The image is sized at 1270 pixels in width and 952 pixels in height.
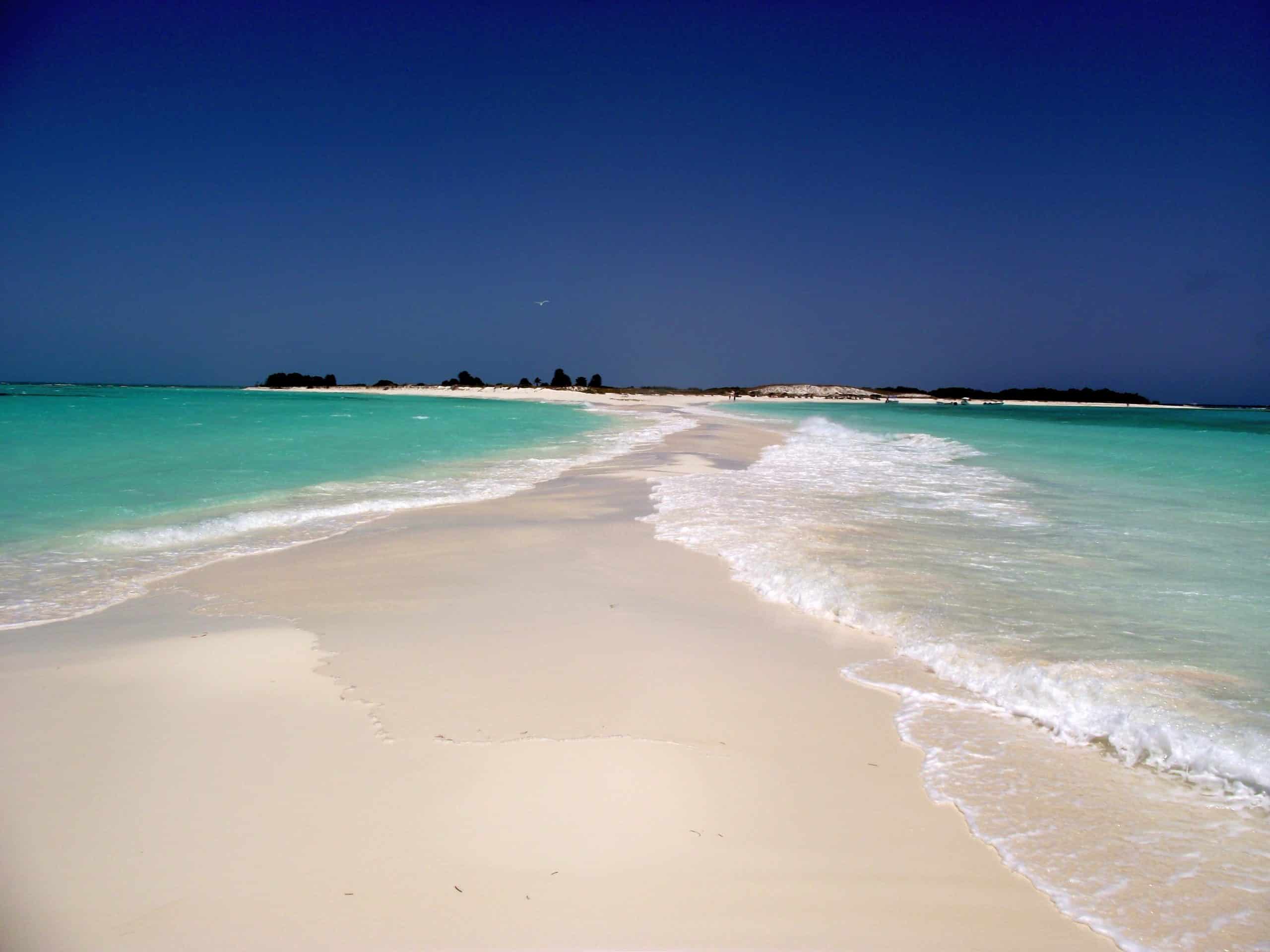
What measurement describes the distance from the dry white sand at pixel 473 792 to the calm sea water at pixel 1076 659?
238 mm

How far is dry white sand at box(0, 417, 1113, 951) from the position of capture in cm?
183

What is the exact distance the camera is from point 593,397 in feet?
277

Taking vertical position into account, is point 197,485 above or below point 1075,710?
above

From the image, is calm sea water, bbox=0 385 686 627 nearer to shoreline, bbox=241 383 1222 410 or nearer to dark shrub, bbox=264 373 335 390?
shoreline, bbox=241 383 1222 410

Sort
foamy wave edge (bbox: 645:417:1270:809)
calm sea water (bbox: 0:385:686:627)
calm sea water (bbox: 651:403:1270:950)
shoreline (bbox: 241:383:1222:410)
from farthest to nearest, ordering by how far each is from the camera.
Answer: shoreline (bbox: 241:383:1222:410)
calm sea water (bbox: 0:385:686:627)
foamy wave edge (bbox: 645:417:1270:809)
calm sea water (bbox: 651:403:1270:950)

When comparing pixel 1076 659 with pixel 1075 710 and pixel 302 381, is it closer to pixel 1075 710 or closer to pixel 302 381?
pixel 1075 710

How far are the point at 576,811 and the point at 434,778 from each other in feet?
1.85

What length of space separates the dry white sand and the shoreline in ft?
190

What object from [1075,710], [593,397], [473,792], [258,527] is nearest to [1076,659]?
[1075,710]

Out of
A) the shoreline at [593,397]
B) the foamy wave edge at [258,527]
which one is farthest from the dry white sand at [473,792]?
the shoreline at [593,397]

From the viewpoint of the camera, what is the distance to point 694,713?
9.86 ft

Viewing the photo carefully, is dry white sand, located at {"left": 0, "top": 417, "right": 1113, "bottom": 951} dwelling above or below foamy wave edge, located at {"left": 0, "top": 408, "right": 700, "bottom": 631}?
below

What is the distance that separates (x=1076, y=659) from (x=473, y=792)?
120 inches

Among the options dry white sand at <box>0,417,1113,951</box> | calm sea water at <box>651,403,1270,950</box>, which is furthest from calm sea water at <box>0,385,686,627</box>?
calm sea water at <box>651,403,1270,950</box>
